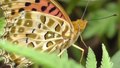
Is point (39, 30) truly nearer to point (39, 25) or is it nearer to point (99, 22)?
point (39, 25)

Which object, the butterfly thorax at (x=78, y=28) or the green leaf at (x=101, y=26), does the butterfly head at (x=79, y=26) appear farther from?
the green leaf at (x=101, y=26)

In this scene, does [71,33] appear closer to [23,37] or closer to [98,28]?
[23,37]

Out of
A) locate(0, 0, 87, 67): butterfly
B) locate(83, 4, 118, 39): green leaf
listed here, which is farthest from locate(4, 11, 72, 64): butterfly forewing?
locate(83, 4, 118, 39): green leaf

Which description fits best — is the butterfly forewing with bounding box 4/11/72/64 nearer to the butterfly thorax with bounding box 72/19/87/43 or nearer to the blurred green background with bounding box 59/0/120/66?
the butterfly thorax with bounding box 72/19/87/43

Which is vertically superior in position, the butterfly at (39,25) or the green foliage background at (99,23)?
the butterfly at (39,25)

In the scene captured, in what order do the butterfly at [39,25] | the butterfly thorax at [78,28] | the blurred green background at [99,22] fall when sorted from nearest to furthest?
the butterfly at [39,25] < the butterfly thorax at [78,28] < the blurred green background at [99,22]

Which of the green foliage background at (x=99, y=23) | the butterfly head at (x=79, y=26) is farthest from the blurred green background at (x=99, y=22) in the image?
the butterfly head at (x=79, y=26)

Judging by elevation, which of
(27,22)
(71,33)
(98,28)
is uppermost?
(27,22)

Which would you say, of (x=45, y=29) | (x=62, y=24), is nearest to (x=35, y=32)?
(x=45, y=29)
